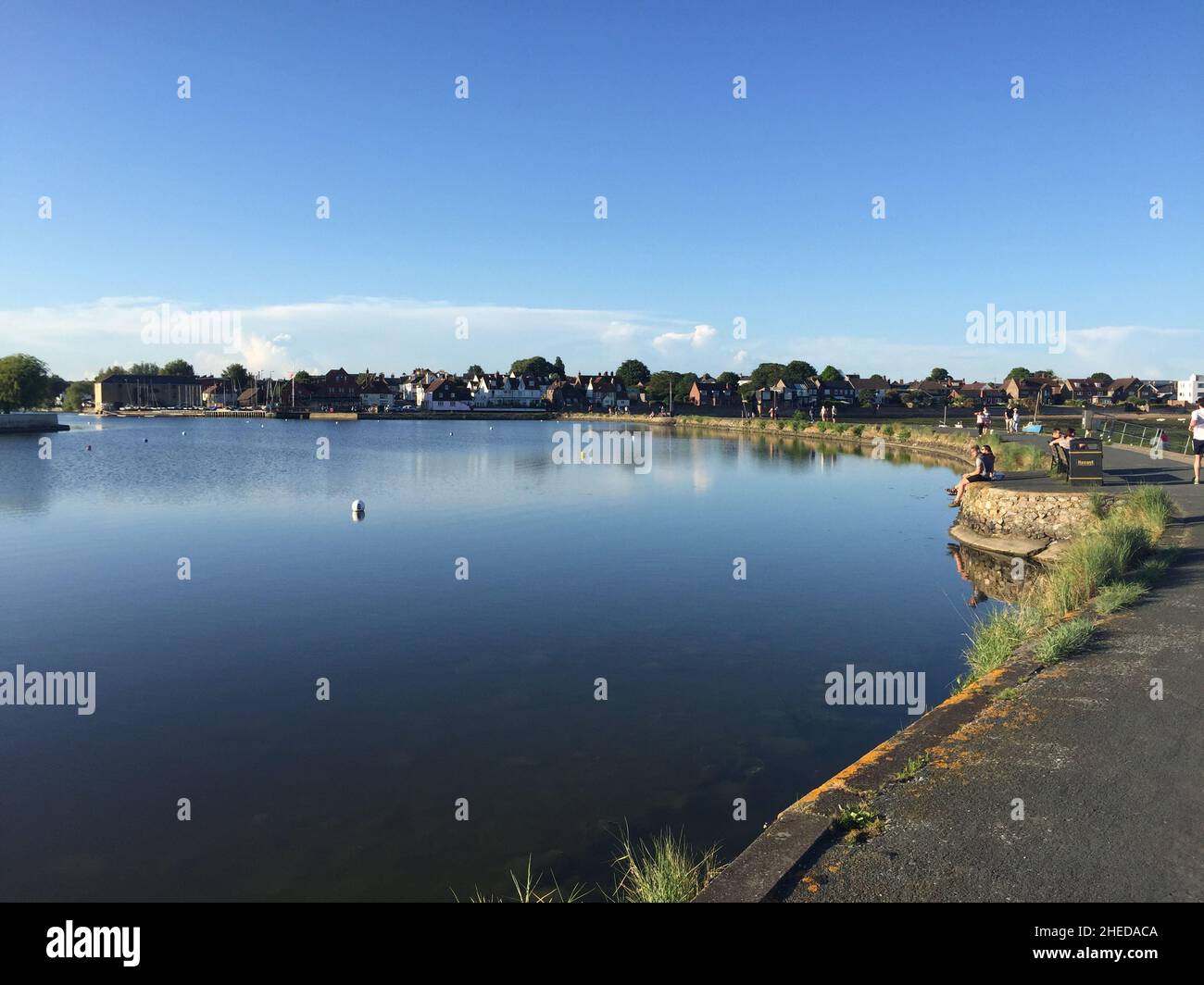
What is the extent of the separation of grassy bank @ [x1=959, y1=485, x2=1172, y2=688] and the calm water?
3.96 ft

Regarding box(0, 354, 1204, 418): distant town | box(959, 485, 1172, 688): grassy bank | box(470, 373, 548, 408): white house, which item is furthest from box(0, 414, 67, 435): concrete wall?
box(959, 485, 1172, 688): grassy bank

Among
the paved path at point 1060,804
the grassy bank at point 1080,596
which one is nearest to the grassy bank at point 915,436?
the grassy bank at point 1080,596

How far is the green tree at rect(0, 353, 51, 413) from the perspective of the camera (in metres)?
119

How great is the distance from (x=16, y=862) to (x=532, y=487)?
1184 inches

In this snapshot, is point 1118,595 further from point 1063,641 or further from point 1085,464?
point 1085,464

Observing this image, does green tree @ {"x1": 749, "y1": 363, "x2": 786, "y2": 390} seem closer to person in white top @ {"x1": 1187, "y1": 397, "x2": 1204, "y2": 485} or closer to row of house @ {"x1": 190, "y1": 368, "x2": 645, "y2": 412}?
row of house @ {"x1": 190, "y1": 368, "x2": 645, "y2": 412}

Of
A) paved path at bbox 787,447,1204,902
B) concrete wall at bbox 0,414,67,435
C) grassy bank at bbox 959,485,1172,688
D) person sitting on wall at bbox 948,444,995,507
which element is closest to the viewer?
paved path at bbox 787,447,1204,902

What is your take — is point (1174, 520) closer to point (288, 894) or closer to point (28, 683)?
point (288, 894)

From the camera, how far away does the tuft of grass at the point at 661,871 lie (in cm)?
541

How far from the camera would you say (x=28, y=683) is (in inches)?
473

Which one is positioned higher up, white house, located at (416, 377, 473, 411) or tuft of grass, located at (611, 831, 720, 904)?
white house, located at (416, 377, 473, 411)

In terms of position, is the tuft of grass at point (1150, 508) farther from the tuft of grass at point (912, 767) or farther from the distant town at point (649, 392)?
the distant town at point (649, 392)
